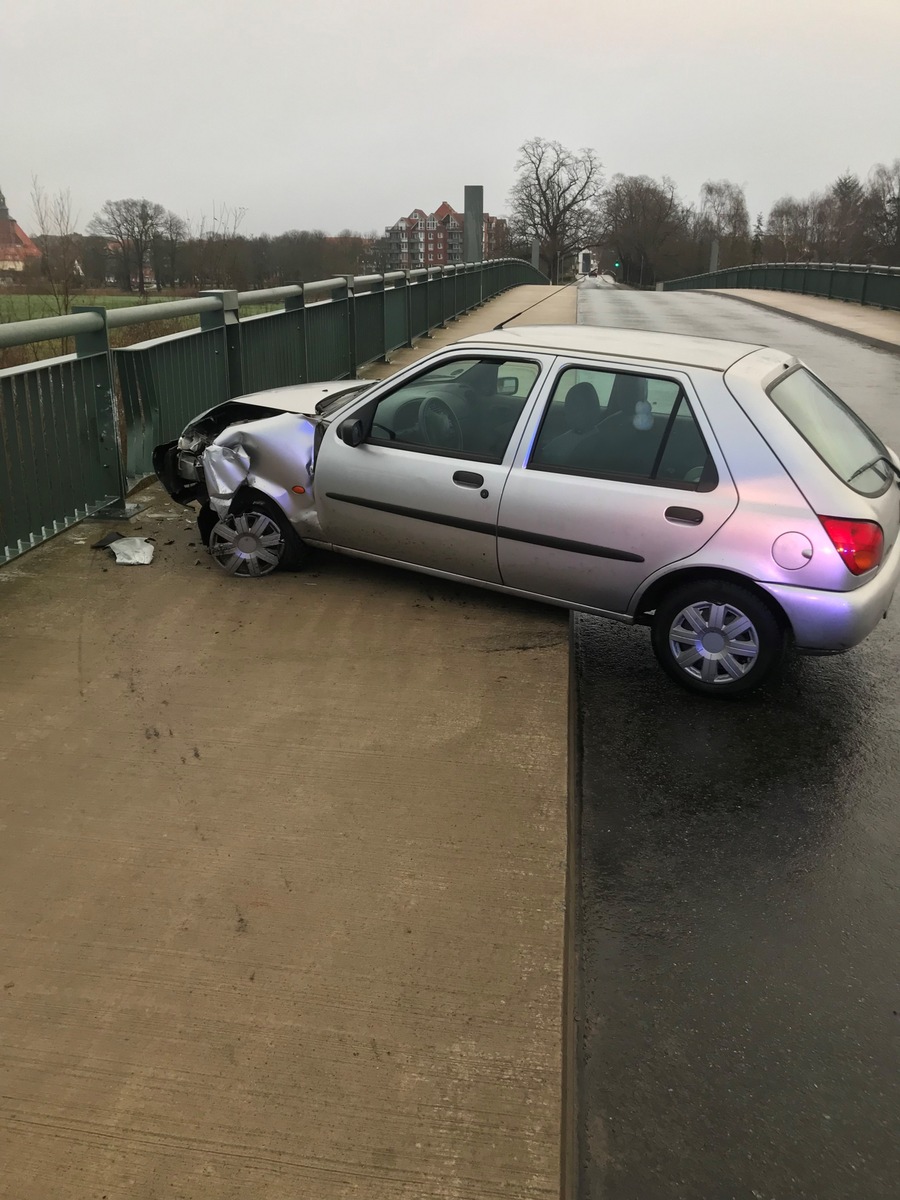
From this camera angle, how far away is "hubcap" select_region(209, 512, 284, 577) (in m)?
5.84

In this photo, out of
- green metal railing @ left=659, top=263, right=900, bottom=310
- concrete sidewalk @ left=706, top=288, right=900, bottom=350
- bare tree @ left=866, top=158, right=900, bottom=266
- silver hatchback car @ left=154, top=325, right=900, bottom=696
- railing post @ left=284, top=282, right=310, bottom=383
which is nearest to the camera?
silver hatchback car @ left=154, top=325, right=900, bottom=696

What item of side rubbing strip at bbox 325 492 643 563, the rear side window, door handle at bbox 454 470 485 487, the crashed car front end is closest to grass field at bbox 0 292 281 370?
the crashed car front end

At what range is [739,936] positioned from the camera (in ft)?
10.2

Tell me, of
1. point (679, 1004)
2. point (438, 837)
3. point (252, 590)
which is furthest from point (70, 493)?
point (679, 1004)

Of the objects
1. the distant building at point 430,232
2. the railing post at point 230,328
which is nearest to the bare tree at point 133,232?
the railing post at point 230,328

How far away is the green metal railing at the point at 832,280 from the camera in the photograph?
87.9ft

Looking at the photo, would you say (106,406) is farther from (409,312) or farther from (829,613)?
(409,312)

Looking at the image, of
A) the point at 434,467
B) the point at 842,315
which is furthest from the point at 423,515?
the point at 842,315

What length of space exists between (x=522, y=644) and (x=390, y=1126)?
116 inches

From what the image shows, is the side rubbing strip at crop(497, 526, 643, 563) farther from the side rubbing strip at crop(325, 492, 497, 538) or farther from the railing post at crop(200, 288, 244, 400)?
the railing post at crop(200, 288, 244, 400)

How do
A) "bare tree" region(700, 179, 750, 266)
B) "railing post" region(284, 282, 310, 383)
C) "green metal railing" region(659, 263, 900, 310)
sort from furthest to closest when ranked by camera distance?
"bare tree" region(700, 179, 750, 266), "green metal railing" region(659, 263, 900, 310), "railing post" region(284, 282, 310, 383)

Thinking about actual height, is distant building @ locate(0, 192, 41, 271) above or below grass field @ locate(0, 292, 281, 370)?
above

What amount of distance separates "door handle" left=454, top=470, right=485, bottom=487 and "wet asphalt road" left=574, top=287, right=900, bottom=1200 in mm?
1033

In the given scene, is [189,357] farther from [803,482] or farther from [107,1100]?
[107,1100]
